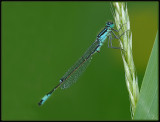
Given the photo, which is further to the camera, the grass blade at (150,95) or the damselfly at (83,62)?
the damselfly at (83,62)

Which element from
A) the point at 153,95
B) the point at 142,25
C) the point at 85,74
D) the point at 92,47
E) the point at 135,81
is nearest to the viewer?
the point at 153,95

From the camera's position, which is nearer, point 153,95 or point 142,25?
point 153,95

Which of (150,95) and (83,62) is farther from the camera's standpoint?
(83,62)

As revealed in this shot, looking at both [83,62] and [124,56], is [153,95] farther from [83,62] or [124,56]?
[83,62]

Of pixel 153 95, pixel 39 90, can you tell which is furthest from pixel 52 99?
pixel 153 95

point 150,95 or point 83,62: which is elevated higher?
point 83,62

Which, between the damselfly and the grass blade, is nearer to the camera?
the grass blade

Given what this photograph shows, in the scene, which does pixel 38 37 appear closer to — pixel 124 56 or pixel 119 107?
pixel 119 107

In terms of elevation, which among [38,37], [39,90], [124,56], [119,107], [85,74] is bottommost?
[119,107]

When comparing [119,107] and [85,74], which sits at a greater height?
[85,74]

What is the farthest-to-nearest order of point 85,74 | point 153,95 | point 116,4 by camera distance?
point 85,74 < point 116,4 < point 153,95
